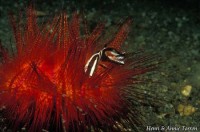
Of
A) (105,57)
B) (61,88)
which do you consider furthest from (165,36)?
(61,88)

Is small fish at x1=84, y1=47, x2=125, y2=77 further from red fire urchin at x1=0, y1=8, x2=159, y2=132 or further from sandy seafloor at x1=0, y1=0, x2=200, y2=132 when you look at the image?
sandy seafloor at x1=0, y1=0, x2=200, y2=132

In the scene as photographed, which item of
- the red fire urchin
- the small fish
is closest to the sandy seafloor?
the red fire urchin

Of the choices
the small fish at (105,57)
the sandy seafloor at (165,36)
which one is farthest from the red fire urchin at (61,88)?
the sandy seafloor at (165,36)

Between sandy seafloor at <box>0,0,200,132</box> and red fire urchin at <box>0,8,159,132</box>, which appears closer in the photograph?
red fire urchin at <box>0,8,159,132</box>

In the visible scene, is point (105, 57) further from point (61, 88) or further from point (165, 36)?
point (165, 36)

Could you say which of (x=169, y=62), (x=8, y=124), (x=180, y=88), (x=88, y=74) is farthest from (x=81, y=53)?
(x=169, y=62)

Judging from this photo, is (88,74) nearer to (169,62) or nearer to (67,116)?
(67,116)
